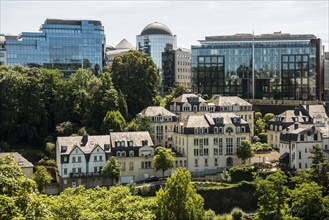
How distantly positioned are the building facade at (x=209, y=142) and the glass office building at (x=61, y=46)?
169ft

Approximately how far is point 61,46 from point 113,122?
153ft

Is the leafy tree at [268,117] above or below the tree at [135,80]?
below

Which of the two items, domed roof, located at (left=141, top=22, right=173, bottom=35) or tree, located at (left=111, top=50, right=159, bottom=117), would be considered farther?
domed roof, located at (left=141, top=22, right=173, bottom=35)

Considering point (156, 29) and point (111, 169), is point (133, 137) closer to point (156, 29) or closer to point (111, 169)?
point (111, 169)

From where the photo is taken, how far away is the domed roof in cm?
17512

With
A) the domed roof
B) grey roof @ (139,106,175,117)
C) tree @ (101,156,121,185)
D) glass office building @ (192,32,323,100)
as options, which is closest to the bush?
tree @ (101,156,121,185)

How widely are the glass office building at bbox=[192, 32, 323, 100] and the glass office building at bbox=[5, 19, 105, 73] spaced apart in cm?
2633

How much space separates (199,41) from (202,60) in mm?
5977

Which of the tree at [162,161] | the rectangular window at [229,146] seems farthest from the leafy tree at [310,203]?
the rectangular window at [229,146]

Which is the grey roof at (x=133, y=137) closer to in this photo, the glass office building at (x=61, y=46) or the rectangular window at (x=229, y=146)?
the rectangular window at (x=229, y=146)

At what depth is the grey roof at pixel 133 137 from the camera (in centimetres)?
7962

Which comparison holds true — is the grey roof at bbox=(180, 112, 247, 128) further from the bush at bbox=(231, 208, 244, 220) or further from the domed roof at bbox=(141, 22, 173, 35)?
the domed roof at bbox=(141, 22, 173, 35)

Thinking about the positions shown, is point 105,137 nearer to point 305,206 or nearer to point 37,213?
point 305,206

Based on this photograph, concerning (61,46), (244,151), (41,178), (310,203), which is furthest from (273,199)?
(61,46)
